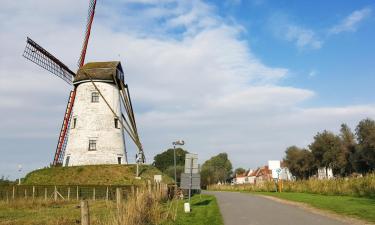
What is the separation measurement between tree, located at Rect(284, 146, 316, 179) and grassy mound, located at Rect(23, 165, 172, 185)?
4108cm

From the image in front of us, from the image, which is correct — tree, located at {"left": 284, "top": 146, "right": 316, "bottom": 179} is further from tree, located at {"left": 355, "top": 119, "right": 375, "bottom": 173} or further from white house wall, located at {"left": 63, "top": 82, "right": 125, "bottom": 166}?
white house wall, located at {"left": 63, "top": 82, "right": 125, "bottom": 166}

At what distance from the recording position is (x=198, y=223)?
50.7 ft

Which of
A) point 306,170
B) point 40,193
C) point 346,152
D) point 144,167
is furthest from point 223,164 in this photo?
point 40,193

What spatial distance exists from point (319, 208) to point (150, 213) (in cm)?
869

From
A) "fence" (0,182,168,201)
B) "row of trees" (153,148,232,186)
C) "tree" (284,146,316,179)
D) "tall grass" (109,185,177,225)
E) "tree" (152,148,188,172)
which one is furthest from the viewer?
"tree" (152,148,188,172)

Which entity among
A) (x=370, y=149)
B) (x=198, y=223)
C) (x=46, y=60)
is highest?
(x=46, y=60)

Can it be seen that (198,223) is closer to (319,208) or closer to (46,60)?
(319,208)

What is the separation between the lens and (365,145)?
5800 centimetres

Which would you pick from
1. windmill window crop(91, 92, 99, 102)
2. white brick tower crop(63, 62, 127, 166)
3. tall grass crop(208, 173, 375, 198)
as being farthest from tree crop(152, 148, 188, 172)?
tall grass crop(208, 173, 375, 198)

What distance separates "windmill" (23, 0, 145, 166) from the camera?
46000mm

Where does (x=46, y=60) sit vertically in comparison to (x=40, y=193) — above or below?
above

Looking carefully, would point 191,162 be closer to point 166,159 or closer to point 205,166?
point 166,159

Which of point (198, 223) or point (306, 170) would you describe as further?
point (306, 170)

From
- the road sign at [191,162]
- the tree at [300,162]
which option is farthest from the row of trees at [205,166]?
the road sign at [191,162]
